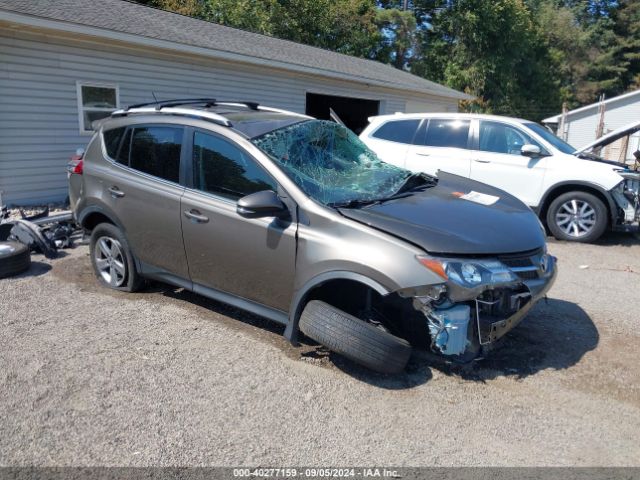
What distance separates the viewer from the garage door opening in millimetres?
17763

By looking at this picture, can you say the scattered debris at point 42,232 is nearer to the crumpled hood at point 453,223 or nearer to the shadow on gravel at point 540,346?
the crumpled hood at point 453,223

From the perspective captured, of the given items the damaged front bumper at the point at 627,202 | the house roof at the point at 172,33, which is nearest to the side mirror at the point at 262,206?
the damaged front bumper at the point at 627,202

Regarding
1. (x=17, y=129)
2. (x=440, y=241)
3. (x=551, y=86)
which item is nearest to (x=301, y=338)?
(x=440, y=241)

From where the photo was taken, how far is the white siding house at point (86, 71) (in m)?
8.95

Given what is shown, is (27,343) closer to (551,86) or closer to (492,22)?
(492,22)

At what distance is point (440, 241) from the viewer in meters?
3.39

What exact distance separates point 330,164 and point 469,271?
62.9 inches

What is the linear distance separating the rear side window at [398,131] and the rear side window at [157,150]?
5.33 meters

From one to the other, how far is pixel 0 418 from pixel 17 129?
7457mm

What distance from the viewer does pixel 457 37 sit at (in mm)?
32938

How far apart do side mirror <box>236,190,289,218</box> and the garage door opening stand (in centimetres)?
1392

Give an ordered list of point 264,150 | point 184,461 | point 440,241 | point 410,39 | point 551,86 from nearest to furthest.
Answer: point 184,461 → point 440,241 → point 264,150 → point 410,39 → point 551,86

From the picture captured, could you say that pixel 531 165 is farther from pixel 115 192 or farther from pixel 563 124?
pixel 563 124

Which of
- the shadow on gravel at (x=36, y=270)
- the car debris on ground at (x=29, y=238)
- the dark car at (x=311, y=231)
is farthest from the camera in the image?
the shadow on gravel at (x=36, y=270)
